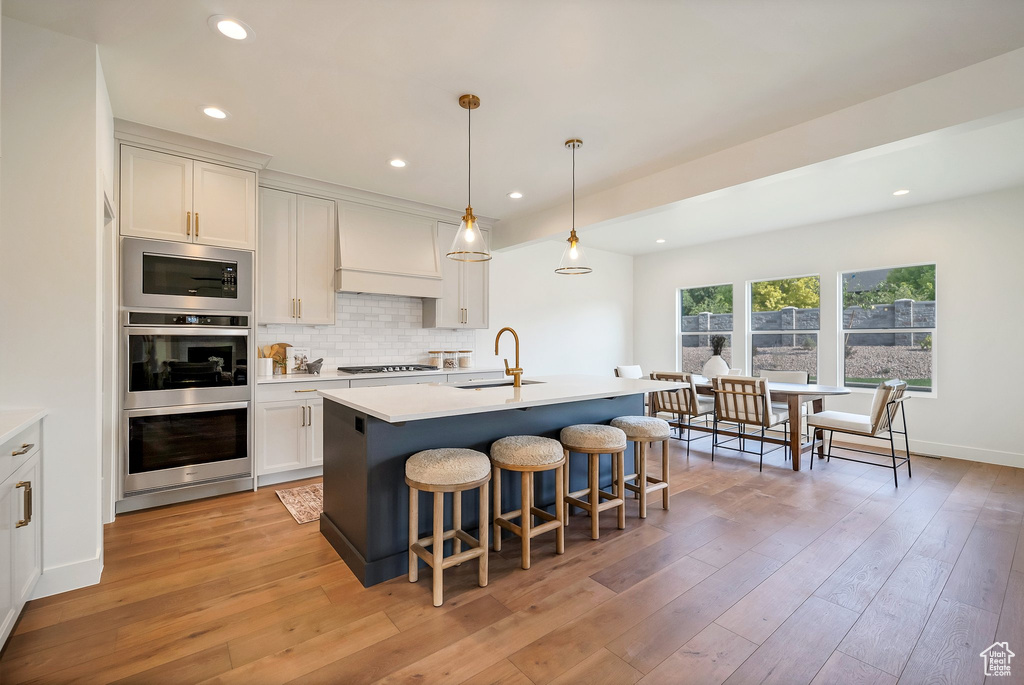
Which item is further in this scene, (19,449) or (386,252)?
(386,252)

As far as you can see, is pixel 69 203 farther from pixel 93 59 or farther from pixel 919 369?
pixel 919 369

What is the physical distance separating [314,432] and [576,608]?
9.01 ft

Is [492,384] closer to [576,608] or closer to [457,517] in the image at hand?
[457,517]

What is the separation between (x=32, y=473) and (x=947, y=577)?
441 centimetres

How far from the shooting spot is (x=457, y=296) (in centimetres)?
510

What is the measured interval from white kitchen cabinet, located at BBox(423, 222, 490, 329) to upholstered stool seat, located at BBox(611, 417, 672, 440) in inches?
97.7

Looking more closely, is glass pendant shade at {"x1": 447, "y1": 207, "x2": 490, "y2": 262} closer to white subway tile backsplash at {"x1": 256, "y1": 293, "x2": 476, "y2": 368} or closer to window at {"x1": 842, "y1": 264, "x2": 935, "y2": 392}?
white subway tile backsplash at {"x1": 256, "y1": 293, "x2": 476, "y2": 368}

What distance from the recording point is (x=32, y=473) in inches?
78.7

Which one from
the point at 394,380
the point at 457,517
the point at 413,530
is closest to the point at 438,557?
the point at 413,530

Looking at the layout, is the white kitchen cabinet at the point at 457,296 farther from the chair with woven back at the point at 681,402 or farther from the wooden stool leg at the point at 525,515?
the wooden stool leg at the point at 525,515

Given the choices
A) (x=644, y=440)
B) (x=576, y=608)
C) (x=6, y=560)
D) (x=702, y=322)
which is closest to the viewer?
(x=6, y=560)

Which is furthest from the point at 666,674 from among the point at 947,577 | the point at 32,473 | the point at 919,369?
the point at 919,369

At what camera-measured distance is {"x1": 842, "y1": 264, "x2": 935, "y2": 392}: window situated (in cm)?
496

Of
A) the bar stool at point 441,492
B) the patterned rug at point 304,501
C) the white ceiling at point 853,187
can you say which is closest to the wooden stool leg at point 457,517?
the bar stool at point 441,492
